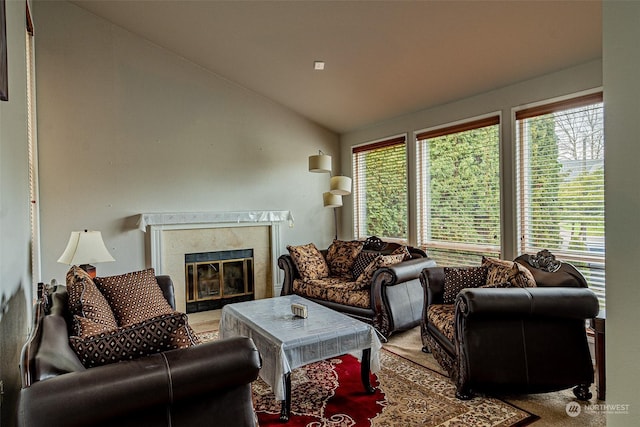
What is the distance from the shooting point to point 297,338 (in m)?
2.48

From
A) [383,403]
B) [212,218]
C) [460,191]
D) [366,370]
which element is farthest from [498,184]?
[212,218]

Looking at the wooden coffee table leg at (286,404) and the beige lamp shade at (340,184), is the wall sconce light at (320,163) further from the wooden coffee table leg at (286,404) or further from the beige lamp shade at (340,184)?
the wooden coffee table leg at (286,404)

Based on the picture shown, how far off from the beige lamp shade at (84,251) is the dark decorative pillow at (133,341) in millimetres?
2165

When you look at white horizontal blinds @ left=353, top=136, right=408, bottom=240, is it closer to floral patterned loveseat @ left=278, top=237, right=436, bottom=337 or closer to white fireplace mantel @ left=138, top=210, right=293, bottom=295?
floral patterned loveseat @ left=278, top=237, right=436, bottom=337

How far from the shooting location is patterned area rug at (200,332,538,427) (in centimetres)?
234

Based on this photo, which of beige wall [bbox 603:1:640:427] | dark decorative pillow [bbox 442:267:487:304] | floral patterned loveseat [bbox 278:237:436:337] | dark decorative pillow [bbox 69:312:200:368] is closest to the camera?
beige wall [bbox 603:1:640:427]

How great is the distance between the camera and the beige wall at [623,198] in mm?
865

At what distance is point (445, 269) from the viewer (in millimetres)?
3326

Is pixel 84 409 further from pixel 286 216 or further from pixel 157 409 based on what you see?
pixel 286 216

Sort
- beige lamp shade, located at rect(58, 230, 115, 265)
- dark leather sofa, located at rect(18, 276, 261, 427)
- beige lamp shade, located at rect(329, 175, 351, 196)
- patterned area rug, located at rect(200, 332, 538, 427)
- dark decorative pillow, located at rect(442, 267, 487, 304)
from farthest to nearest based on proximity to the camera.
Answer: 1. beige lamp shade, located at rect(329, 175, 351, 196)
2. beige lamp shade, located at rect(58, 230, 115, 265)
3. dark decorative pillow, located at rect(442, 267, 487, 304)
4. patterned area rug, located at rect(200, 332, 538, 427)
5. dark leather sofa, located at rect(18, 276, 261, 427)

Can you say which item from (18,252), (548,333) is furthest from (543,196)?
(18,252)

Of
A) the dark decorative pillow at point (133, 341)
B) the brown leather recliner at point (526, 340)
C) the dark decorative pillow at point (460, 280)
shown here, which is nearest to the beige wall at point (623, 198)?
the dark decorative pillow at point (133, 341)

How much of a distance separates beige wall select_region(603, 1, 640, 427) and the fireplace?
4815mm

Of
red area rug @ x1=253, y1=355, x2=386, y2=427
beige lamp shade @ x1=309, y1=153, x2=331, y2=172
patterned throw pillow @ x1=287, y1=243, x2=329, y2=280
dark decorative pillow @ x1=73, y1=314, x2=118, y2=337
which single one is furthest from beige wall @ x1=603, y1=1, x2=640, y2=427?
beige lamp shade @ x1=309, y1=153, x2=331, y2=172
